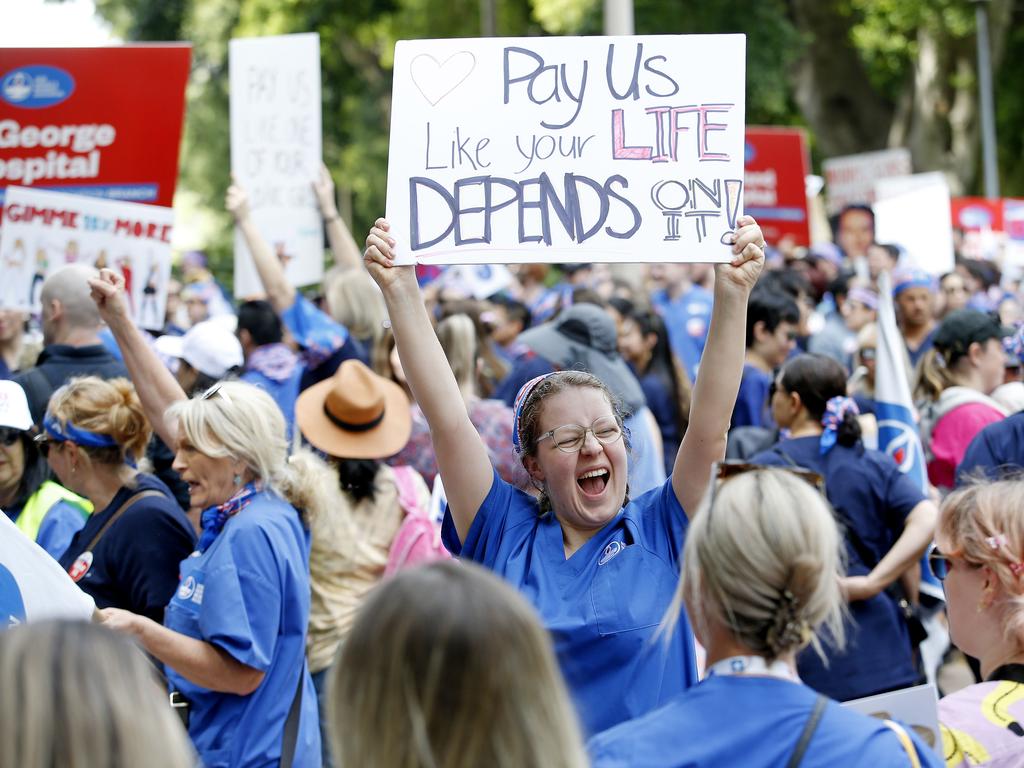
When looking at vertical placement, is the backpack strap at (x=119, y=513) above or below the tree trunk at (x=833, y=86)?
below

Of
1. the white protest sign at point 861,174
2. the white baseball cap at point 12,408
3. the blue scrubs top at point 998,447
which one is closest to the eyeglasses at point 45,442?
the white baseball cap at point 12,408

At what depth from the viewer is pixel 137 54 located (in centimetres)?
732

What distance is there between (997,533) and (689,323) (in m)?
7.25

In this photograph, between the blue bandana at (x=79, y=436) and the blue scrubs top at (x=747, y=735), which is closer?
the blue scrubs top at (x=747, y=735)

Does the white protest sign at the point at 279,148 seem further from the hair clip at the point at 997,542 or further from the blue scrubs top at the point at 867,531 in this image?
the hair clip at the point at 997,542

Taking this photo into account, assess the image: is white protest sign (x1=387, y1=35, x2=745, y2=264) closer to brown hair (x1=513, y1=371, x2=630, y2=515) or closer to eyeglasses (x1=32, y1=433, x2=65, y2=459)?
brown hair (x1=513, y1=371, x2=630, y2=515)

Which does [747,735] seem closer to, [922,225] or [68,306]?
[68,306]

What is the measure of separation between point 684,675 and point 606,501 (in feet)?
1.46

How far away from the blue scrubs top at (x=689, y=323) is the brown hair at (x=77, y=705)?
26.4ft

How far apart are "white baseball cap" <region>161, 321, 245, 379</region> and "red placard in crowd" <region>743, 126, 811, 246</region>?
812cm

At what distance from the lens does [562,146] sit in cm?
365

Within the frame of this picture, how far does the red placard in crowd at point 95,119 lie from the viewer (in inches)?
285

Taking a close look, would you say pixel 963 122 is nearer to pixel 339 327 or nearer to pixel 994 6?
pixel 994 6

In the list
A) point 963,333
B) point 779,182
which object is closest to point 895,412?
point 963,333
